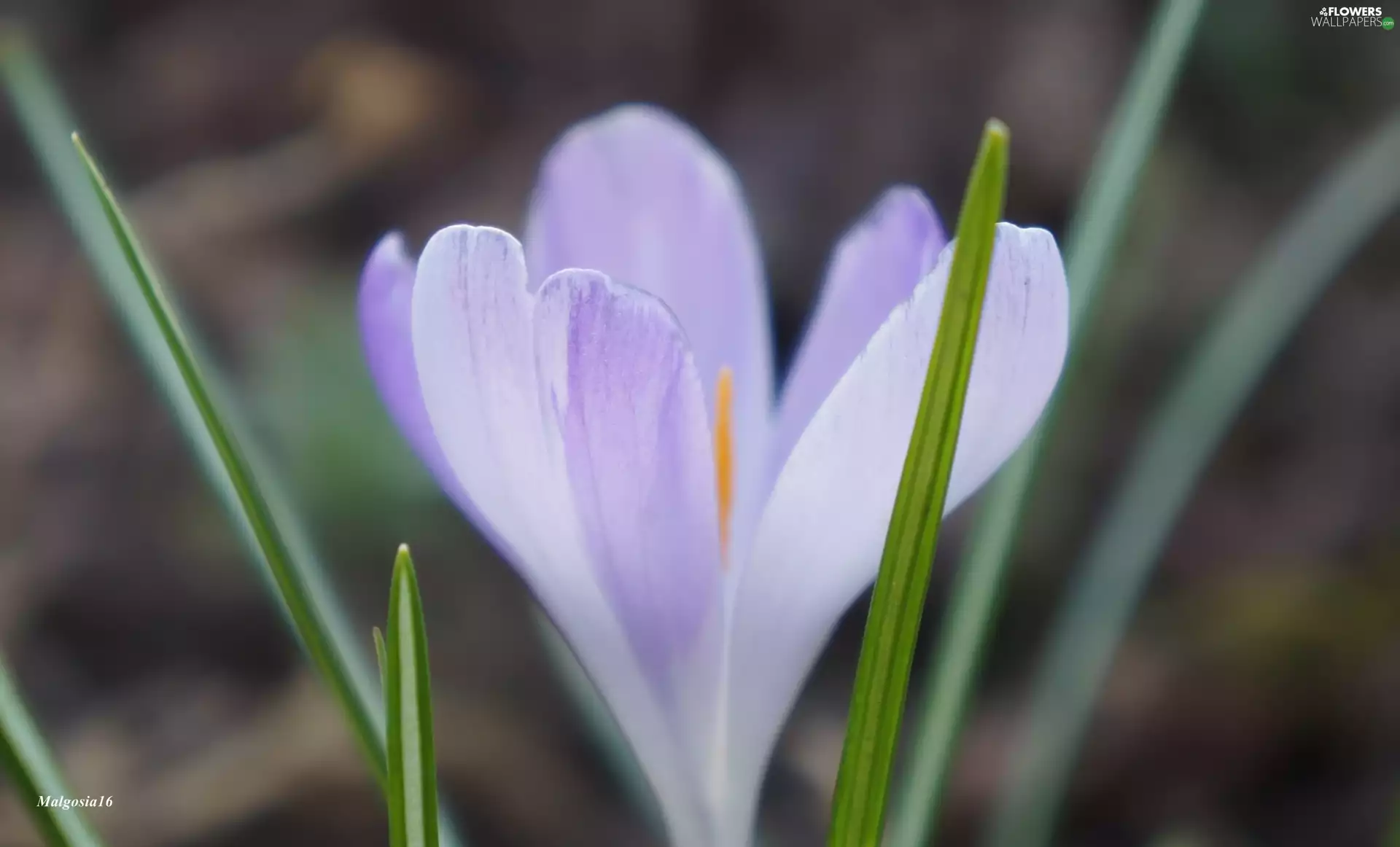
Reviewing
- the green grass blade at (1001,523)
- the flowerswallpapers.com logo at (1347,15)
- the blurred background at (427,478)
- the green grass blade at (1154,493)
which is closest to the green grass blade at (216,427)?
the green grass blade at (1001,523)

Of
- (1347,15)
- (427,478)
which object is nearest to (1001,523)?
(427,478)

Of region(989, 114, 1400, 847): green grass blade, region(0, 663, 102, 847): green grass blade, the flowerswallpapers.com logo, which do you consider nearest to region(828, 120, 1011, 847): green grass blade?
region(0, 663, 102, 847): green grass blade

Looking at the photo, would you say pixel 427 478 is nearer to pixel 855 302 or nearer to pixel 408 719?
pixel 855 302

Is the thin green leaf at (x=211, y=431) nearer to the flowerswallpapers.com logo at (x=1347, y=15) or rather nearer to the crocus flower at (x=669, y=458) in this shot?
the crocus flower at (x=669, y=458)

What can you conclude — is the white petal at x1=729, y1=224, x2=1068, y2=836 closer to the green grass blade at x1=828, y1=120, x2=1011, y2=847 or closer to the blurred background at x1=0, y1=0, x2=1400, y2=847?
the green grass blade at x1=828, y1=120, x2=1011, y2=847

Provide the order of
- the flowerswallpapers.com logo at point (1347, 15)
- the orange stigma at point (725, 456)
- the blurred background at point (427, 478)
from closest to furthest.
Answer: the orange stigma at point (725, 456) < the blurred background at point (427, 478) < the flowerswallpapers.com logo at point (1347, 15)

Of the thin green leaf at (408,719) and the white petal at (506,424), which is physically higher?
the white petal at (506,424)
